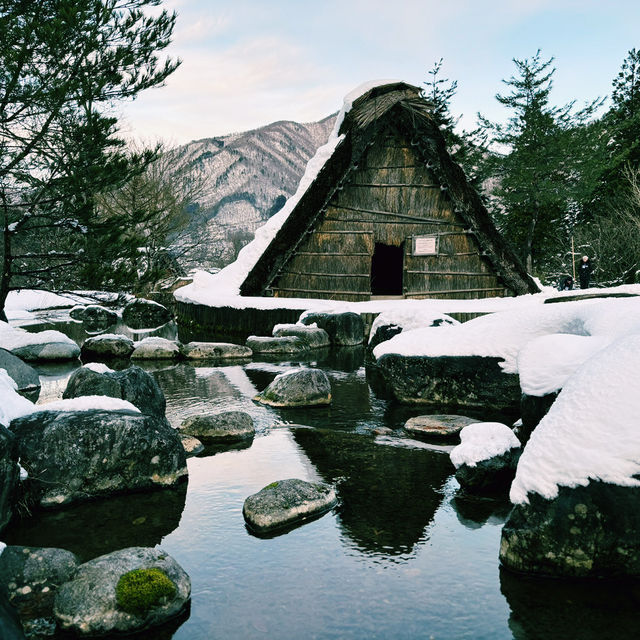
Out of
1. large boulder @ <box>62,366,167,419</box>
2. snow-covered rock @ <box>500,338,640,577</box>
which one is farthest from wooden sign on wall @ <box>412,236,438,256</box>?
snow-covered rock @ <box>500,338,640,577</box>

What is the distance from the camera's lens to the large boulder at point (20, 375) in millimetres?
10453

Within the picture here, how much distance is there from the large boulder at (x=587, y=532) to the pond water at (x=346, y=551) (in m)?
0.13

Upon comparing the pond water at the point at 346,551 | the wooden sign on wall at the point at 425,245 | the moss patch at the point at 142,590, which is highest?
the wooden sign on wall at the point at 425,245

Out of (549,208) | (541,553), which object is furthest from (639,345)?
(549,208)

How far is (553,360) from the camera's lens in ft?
19.2

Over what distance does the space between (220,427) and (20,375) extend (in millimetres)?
5267

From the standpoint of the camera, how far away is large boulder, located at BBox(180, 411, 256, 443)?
7.43 meters

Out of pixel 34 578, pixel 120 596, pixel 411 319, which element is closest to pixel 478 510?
pixel 120 596

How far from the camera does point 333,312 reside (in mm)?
16641

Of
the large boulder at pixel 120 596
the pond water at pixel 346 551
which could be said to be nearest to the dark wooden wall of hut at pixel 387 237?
the pond water at pixel 346 551

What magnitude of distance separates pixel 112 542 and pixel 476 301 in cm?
1439

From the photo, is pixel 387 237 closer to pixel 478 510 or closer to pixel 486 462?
pixel 486 462

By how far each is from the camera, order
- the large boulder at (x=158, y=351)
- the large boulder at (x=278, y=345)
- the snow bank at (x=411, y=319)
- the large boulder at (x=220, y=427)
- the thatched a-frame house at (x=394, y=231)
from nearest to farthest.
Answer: the large boulder at (x=220, y=427)
the snow bank at (x=411, y=319)
the large boulder at (x=158, y=351)
the large boulder at (x=278, y=345)
the thatched a-frame house at (x=394, y=231)

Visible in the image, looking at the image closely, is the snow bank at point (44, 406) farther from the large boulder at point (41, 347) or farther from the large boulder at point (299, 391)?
the large boulder at point (41, 347)
